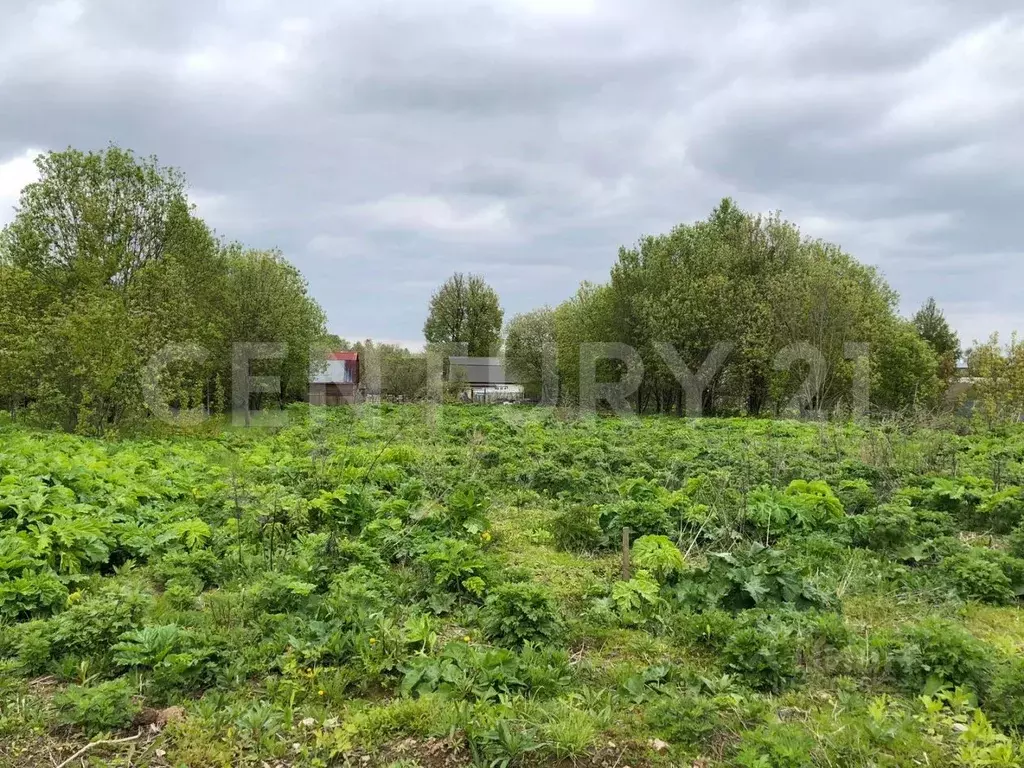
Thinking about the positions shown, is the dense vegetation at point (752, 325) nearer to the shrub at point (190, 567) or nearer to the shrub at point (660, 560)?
the shrub at point (660, 560)

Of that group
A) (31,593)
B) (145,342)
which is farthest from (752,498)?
(145,342)

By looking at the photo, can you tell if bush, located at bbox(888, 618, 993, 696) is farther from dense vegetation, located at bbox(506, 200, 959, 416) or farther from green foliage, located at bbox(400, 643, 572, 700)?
dense vegetation, located at bbox(506, 200, 959, 416)

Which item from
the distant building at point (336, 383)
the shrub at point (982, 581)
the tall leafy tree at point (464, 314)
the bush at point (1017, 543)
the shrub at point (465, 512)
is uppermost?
the tall leafy tree at point (464, 314)

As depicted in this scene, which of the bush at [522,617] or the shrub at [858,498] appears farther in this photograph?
the shrub at [858,498]

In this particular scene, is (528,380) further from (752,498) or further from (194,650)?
(194,650)

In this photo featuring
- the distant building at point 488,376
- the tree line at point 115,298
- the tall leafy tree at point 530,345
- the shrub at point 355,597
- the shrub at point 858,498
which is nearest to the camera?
the shrub at point 355,597

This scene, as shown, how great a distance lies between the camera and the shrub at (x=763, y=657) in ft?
13.3

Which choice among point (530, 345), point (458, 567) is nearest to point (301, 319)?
point (530, 345)

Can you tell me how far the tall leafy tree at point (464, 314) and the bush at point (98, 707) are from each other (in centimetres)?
5235

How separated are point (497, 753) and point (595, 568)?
3.21 meters

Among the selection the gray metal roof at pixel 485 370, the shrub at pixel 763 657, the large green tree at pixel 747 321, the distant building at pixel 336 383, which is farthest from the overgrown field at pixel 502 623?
the gray metal roof at pixel 485 370

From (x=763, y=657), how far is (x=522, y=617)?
1526 millimetres

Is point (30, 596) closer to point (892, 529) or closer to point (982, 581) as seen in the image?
point (982, 581)

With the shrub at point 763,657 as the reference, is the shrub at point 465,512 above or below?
above
